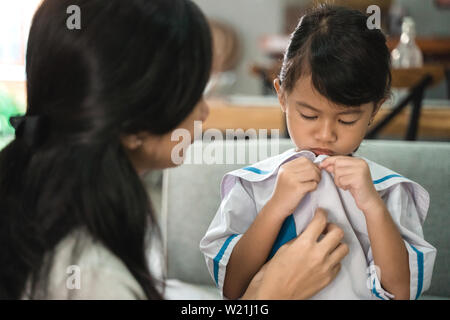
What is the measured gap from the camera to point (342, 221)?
68cm

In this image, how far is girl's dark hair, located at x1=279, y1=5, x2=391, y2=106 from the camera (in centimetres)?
65

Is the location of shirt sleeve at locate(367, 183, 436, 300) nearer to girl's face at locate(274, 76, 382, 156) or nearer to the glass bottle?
girl's face at locate(274, 76, 382, 156)

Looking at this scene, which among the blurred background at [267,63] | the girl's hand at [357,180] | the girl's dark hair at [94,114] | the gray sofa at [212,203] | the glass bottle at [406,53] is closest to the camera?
the girl's dark hair at [94,114]

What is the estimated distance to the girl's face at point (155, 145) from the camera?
554 millimetres

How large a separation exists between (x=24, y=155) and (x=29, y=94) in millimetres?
61

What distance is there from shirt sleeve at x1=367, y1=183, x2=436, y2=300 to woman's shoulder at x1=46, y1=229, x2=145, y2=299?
0.30 m

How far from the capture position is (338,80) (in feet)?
2.13

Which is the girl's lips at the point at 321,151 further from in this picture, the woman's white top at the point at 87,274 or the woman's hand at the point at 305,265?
the woman's white top at the point at 87,274

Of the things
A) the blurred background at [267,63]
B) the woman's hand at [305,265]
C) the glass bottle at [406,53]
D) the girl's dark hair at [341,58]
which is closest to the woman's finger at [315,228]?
the woman's hand at [305,265]

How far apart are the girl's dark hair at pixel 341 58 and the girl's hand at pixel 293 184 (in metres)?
0.09

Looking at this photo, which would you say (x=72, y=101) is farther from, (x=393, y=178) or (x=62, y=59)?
(x=393, y=178)

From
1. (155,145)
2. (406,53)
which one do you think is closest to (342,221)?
(155,145)

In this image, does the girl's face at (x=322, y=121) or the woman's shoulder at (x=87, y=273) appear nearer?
the woman's shoulder at (x=87, y=273)

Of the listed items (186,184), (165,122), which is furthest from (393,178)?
(186,184)
